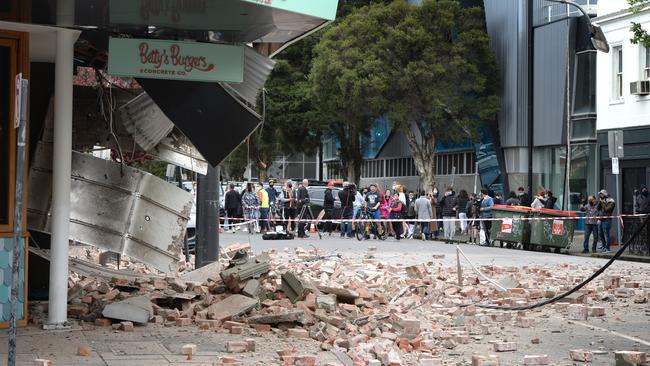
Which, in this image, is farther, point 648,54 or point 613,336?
point 648,54

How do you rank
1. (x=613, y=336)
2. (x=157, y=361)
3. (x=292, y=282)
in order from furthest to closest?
(x=292, y=282), (x=613, y=336), (x=157, y=361)

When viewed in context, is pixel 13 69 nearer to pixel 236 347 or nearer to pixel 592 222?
pixel 236 347

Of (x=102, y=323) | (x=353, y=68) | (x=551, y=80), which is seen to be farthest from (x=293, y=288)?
(x=353, y=68)

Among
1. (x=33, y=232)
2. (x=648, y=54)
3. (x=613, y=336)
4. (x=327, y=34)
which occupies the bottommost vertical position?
(x=613, y=336)

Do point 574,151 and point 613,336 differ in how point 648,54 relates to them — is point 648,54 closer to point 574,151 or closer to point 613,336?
point 574,151

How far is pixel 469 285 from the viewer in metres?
16.6

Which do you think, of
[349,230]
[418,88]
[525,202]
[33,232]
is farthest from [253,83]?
[418,88]

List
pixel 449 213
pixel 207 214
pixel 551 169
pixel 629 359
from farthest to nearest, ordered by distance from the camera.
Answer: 1. pixel 551 169
2. pixel 449 213
3. pixel 207 214
4. pixel 629 359

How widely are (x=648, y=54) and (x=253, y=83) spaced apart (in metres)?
24.4

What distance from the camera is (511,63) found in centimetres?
4678

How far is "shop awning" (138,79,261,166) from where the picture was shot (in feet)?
37.0

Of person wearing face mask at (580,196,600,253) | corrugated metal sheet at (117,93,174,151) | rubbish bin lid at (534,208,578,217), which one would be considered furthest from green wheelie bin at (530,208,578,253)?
corrugated metal sheet at (117,93,174,151)

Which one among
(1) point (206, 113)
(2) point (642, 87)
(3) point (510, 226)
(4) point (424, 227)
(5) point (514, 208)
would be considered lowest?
(4) point (424, 227)

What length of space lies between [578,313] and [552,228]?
53.9ft
